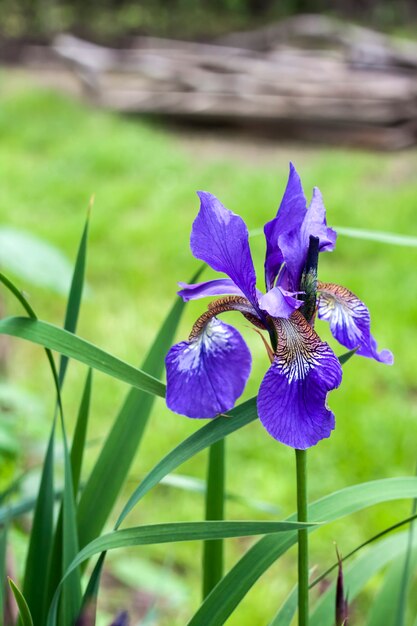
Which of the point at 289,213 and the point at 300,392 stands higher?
the point at 289,213

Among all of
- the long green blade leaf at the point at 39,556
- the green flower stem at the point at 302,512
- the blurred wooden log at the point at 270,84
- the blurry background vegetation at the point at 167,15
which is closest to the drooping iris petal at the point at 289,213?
the green flower stem at the point at 302,512

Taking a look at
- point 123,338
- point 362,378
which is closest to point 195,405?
point 362,378

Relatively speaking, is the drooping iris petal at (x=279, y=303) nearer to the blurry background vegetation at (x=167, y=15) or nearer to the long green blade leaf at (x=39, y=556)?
the long green blade leaf at (x=39, y=556)

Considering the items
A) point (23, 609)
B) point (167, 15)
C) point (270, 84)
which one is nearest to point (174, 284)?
point (270, 84)

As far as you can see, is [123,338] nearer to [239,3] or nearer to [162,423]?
[162,423]

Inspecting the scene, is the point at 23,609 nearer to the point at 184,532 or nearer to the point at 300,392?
the point at 184,532

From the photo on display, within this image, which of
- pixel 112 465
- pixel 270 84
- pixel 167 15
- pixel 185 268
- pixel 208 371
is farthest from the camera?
pixel 167 15

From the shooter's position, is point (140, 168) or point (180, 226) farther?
point (140, 168)

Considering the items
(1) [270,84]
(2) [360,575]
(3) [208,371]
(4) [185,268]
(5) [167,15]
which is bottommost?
(2) [360,575]
